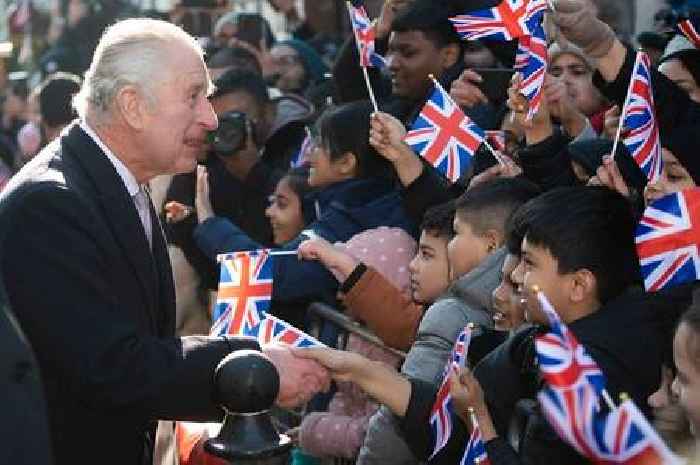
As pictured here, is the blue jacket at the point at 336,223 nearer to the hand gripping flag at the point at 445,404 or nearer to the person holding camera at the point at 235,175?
the person holding camera at the point at 235,175

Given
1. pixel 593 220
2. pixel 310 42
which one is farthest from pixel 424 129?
pixel 310 42

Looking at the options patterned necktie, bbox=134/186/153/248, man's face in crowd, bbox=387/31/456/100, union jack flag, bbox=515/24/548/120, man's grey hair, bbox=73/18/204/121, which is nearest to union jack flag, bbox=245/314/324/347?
patterned necktie, bbox=134/186/153/248

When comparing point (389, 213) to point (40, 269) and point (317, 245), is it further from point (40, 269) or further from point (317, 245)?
point (40, 269)

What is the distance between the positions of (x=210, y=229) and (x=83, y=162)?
3143 millimetres

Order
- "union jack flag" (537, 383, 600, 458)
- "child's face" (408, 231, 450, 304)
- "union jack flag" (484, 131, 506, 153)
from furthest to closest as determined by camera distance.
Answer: "union jack flag" (484, 131, 506, 153) → "child's face" (408, 231, 450, 304) → "union jack flag" (537, 383, 600, 458)

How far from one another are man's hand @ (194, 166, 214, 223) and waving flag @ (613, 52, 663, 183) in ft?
9.30

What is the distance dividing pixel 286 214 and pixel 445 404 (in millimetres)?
3015

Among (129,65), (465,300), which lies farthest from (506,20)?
(129,65)

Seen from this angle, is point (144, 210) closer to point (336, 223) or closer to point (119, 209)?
point (119, 209)

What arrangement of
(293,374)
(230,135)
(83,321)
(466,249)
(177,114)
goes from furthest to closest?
(230,135) < (466,249) < (177,114) < (293,374) < (83,321)

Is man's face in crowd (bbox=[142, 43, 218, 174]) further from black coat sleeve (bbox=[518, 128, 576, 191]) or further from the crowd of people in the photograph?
black coat sleeve (bbox=[518, 128, 576, 191])

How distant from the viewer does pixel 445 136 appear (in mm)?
6680

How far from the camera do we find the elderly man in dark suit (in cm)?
421

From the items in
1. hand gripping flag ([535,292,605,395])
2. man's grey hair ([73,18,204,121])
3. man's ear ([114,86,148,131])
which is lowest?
hand gripping flag ([535,292,605,395])
